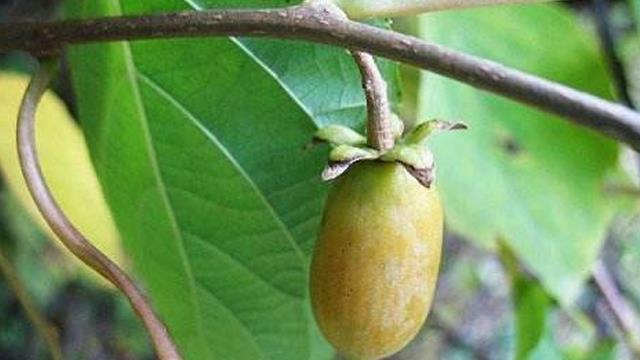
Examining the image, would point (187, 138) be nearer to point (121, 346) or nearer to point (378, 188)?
point (378, 188)

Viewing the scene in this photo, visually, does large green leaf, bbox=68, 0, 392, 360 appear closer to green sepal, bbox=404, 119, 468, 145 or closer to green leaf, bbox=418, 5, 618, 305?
green sepal, bbox=404, 119, 468, 145

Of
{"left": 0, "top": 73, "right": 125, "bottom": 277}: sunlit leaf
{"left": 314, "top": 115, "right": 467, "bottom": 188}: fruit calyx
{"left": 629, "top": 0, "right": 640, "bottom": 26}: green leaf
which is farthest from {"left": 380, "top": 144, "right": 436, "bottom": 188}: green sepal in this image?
{"left": 0, "top": 73, "right": 125, "bottom": 277}: sunlit leaf

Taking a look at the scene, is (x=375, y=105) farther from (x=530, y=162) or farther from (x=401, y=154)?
(x=530, y=162)

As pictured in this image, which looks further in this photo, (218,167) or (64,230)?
(218,167)

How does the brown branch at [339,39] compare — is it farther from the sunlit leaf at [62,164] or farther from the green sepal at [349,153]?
the sunlit leaf at [62,164]

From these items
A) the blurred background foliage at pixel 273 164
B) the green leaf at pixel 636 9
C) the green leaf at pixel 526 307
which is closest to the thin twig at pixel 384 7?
the blurred background foliage at pixel 273 164

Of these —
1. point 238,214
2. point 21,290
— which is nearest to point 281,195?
point 238,214

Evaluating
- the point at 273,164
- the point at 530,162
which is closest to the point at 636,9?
the point at 530,162
